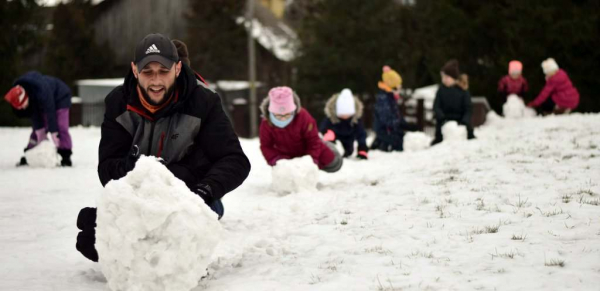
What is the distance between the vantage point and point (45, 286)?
4.13 meters

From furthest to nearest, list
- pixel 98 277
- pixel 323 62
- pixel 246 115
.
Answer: pixel 323 62 < pixel 246 115 < pixel 98 277

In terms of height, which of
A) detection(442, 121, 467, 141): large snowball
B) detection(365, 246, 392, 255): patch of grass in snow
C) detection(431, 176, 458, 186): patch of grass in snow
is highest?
detection(442, 121, 467, 141): large snowball

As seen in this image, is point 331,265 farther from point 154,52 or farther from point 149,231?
point 154,52

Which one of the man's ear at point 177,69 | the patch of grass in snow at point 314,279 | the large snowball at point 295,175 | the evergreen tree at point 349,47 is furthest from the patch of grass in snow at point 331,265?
the evergreen tree at point 349,47

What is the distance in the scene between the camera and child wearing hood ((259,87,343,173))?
7922 mm

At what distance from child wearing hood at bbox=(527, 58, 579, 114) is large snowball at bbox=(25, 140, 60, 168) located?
1109cm

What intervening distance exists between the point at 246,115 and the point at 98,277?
19.2 metres

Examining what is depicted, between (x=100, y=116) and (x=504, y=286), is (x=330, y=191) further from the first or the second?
(x=100, y=116)

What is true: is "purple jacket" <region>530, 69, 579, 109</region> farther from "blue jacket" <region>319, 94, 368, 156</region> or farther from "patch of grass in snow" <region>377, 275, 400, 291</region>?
"patch of grass in snow" <region>377, 275, 400, 291</region>

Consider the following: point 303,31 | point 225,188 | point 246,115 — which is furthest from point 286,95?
point 303,31

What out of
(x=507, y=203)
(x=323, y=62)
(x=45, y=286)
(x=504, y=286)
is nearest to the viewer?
(x=504, y=286)

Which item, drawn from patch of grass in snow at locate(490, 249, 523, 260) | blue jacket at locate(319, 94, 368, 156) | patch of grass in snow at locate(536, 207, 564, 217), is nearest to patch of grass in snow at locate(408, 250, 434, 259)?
patch of grass in snow at locate(490, 249, 523, 260)

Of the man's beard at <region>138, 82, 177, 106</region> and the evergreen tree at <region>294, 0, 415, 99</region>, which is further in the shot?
the evergreen tree at <region>294, 0, 415, 99</region>

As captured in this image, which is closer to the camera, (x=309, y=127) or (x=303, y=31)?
(x=309, y=127)
